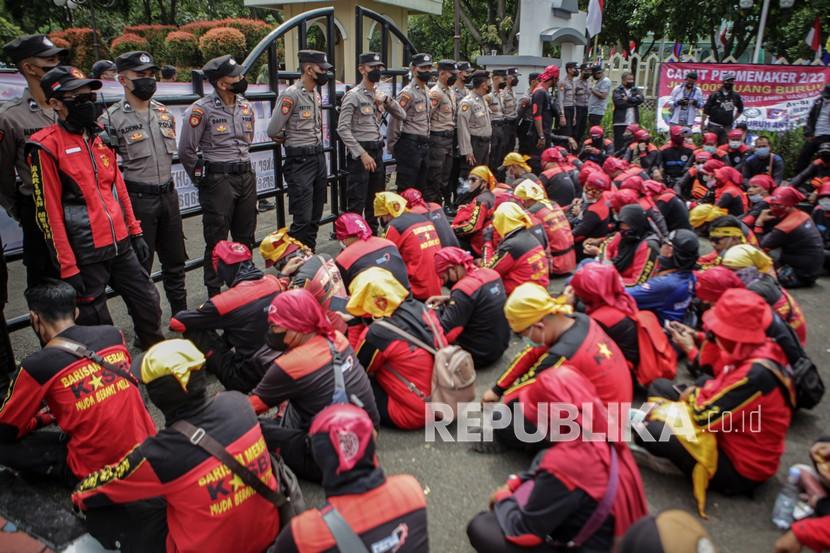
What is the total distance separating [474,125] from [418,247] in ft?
15.1

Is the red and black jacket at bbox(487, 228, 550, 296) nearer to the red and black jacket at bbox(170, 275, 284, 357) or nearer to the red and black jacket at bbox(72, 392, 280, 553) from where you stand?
the red and black jacket at bbox(170, 275, 284, 357)

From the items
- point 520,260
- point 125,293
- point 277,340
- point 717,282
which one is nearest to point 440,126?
point 520,260

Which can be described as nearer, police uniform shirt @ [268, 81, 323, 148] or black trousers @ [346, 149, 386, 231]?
police uniform shirt @ [268, 81, 323, 148]

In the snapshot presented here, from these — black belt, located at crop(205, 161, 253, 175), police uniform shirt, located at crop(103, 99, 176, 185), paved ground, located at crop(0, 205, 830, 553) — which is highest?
police uniform shirt, located at crop(103, 99, 176, 185)

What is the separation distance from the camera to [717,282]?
4137 millimetres

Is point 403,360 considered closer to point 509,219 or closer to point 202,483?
point 202,483

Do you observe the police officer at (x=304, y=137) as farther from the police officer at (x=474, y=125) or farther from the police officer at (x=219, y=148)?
the police officer at (x=474, y=125)

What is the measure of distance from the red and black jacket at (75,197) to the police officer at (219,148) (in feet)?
3.52

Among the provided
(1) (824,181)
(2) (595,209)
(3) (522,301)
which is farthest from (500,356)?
(1) (824,181)

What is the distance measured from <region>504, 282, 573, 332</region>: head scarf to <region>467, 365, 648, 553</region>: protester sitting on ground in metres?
0.76

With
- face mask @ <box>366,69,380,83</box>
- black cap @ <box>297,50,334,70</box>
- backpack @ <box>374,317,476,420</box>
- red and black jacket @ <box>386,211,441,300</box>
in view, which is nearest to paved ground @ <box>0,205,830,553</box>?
backpack @ <box>374,317,476,420</box>

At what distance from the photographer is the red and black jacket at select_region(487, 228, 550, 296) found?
17.7 feet

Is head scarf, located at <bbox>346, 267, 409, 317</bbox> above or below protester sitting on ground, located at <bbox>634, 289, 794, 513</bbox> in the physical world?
above

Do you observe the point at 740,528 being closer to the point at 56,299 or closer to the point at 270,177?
the point at 56,299
